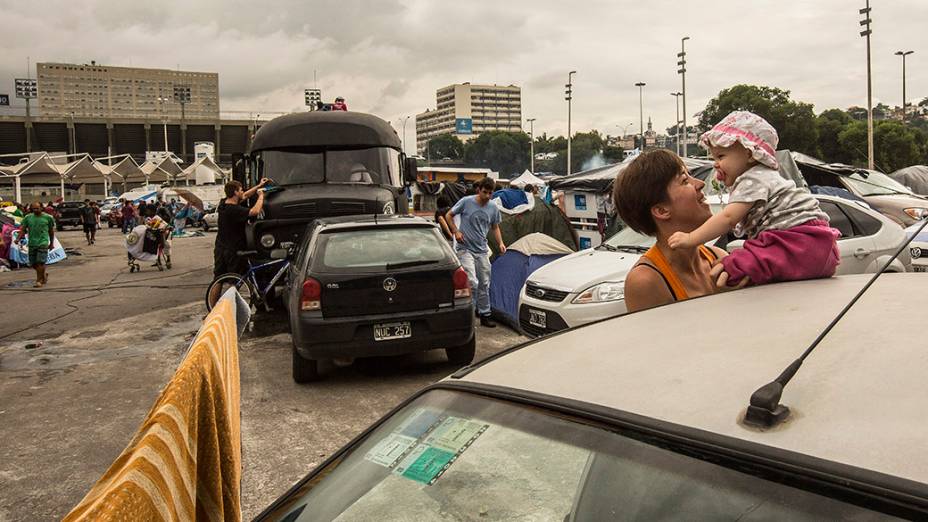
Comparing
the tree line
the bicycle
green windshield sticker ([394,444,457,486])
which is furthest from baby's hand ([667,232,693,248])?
the tree line

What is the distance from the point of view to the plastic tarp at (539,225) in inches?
449

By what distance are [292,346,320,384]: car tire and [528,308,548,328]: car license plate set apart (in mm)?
2317

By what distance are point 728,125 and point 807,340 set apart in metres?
1.24

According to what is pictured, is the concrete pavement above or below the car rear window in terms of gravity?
below

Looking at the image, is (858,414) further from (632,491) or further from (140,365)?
(140,365)

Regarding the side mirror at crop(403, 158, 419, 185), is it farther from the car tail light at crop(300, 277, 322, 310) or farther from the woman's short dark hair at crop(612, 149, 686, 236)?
the woman's short dark hair at crop(612, 149, 686, 236)

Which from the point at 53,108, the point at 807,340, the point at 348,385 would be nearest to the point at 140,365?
the point at 348,385

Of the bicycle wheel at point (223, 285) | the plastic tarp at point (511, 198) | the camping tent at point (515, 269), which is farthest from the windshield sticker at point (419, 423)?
the plastic tarp at point (511, 198)

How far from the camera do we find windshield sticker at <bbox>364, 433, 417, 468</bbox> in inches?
66.1

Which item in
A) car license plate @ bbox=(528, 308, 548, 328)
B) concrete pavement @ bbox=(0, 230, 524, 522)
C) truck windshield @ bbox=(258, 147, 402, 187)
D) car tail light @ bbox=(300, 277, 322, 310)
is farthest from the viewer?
truck windshield @ bbox=(258, 147, 402, 187)

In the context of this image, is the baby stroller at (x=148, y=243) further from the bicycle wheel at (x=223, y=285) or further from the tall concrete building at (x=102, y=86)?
the tall concrete building at (x=102, y=86)

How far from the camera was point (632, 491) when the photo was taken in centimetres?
134

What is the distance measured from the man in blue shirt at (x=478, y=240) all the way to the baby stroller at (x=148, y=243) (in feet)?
38.1

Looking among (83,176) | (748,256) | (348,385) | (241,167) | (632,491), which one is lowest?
(348,385)
